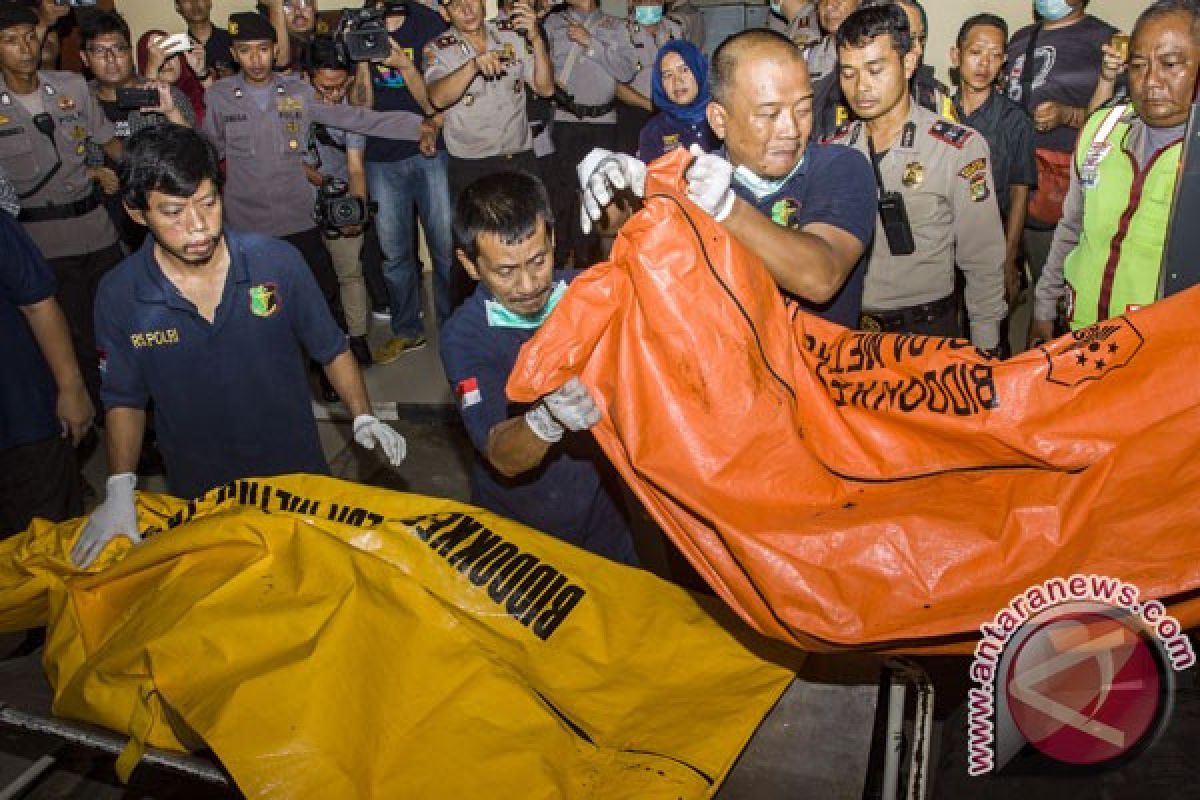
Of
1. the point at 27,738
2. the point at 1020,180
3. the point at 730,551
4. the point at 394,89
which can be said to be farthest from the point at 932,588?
the point at 394,89

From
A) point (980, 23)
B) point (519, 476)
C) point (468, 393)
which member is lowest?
point (519, 476)

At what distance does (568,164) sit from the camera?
6211mm

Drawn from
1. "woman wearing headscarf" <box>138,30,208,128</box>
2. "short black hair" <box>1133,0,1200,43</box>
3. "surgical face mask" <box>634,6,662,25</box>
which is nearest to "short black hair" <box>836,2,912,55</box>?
"short black hair" <box>1133,0,1200,43</box>

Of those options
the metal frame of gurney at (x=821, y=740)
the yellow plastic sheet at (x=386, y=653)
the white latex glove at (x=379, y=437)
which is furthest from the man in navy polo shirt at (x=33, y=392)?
the metal frame of gurney at (x=821, y=740)

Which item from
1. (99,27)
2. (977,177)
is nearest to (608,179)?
(977,177)

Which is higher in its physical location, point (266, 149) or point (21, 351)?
point (266, 149)

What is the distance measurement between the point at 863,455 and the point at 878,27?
1.76m

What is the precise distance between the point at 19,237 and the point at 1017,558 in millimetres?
2920

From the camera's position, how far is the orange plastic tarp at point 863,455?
170cm

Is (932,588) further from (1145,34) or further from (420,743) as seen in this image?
(1145,34)

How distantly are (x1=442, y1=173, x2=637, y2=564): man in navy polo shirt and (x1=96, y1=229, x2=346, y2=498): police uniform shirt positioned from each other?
0.61m

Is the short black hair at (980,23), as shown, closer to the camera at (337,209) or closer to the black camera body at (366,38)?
the black camera body at (366,38)

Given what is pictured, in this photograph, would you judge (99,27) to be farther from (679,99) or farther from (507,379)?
(507,379)

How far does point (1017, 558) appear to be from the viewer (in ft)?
5.59
